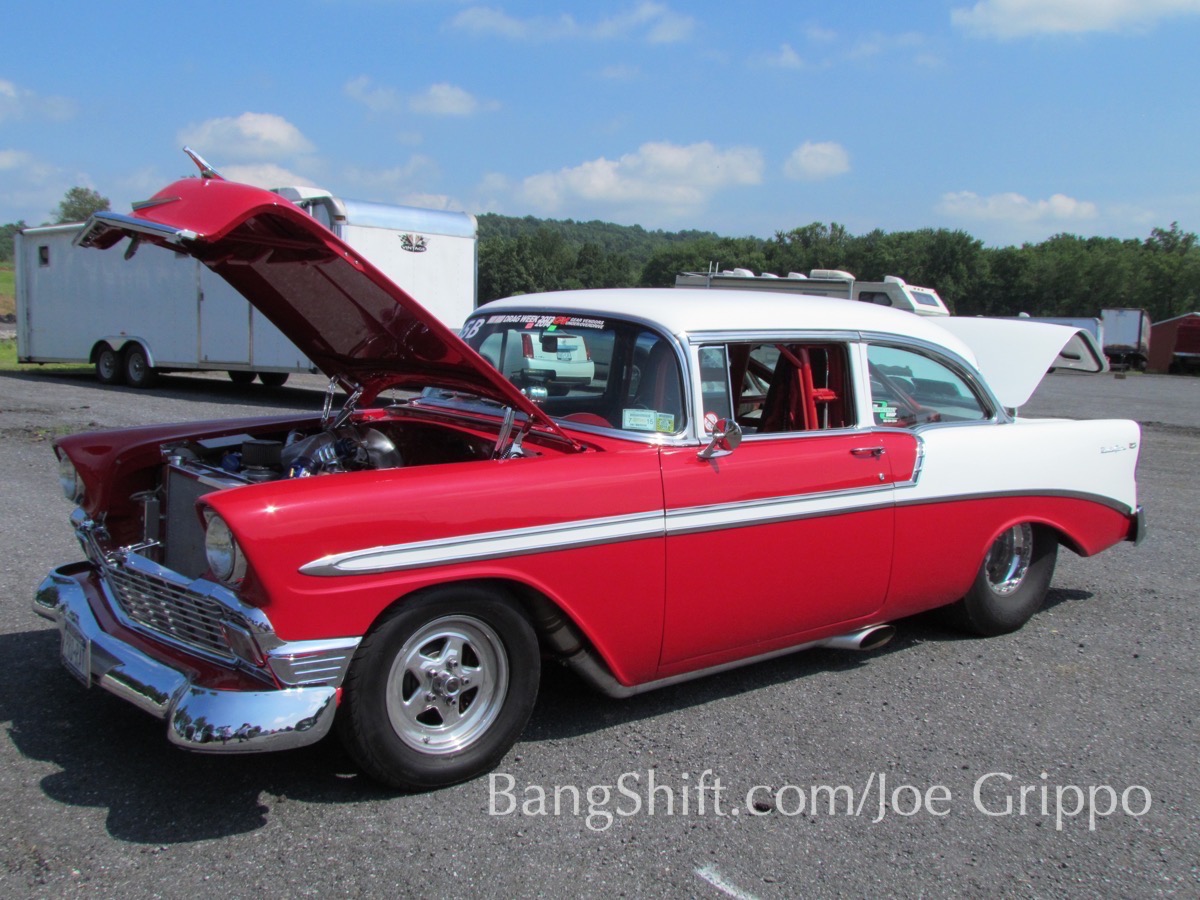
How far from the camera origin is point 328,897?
2.60 meters

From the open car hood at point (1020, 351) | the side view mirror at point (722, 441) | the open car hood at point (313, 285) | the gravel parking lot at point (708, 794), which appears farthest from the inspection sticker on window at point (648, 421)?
the open car hood at point (1020, 351)

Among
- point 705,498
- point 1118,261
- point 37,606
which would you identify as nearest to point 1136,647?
point 705,498

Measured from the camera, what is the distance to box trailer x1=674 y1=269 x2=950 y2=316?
18312 mm

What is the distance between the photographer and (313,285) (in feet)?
12.5

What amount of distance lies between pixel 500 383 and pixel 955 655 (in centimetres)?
264

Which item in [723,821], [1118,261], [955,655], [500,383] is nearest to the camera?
[723,821]

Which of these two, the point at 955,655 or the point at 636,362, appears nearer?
the point at 636,362

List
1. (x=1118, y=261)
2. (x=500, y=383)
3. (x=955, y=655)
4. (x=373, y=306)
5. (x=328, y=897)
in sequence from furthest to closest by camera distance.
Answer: (x=1118, y=261) → (x=955, y=655) → (x=373, y=306) → (x=500, y=383) → (x=328, y=897)

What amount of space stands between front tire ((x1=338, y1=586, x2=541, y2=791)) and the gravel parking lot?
0.14m

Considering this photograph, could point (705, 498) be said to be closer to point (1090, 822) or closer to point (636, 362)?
point (636, 362)

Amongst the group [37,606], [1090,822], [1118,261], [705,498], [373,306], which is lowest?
[1090,822]

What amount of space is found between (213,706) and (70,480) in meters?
1.70

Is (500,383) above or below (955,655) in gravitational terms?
above

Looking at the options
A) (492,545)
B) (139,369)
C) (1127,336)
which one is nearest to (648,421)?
(492,545)
